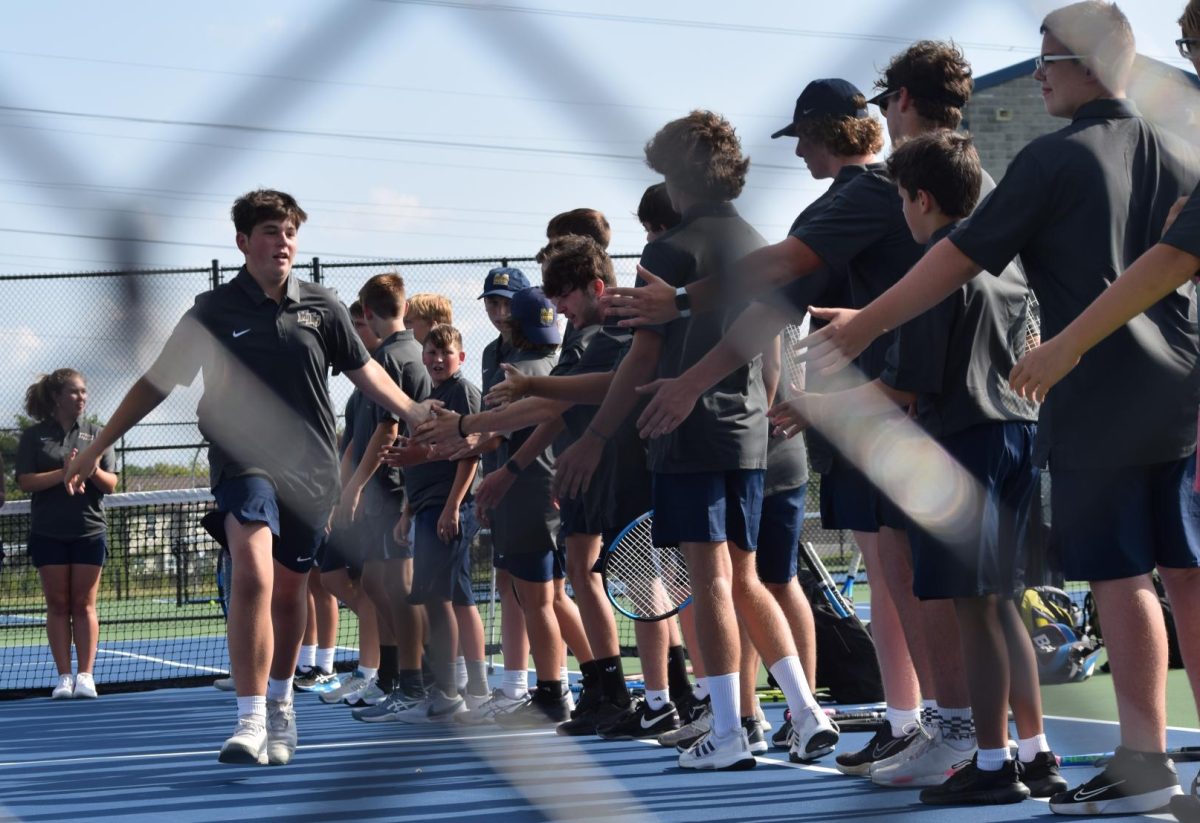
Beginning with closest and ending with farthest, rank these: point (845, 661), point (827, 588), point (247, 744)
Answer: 1. point (247, 744)
2. point (845, 661)
3. point (827, 588)

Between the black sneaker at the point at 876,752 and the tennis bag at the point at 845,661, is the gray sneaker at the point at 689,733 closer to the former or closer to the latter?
the black sneaker at the point at 876,752

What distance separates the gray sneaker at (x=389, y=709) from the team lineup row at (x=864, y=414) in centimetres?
88

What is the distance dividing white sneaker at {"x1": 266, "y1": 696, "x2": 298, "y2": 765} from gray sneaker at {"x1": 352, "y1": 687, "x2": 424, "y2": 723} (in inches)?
43.1

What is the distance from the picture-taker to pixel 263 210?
1342 millimetres

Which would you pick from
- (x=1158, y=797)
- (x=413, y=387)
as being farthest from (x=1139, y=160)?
(x=413, y=387)

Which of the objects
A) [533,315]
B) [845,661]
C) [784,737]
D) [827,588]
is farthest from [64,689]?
[784,737]

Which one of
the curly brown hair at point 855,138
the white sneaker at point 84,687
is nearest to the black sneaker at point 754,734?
the curly brown hair at point 855,138

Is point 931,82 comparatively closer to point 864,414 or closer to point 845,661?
point 864,414

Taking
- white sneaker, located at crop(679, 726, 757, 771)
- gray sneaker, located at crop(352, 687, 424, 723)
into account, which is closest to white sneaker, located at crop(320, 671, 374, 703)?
gray sneaker, located at crop(352, 687, 424, 723)

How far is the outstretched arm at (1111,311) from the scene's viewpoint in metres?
2.01

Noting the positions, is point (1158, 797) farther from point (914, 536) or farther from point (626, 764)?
point (626, 764)

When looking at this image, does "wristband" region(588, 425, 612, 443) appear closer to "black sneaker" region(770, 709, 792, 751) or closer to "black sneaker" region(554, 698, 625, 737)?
"black sneaker" region(770, 709, 792, 751)

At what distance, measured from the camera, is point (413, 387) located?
534 centimetres

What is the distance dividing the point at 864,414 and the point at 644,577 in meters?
1.50
